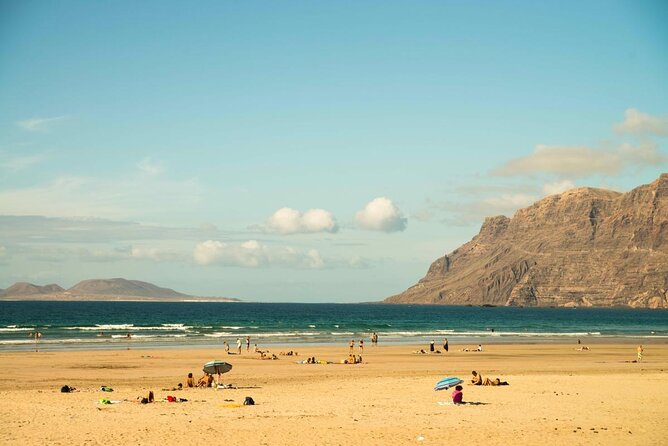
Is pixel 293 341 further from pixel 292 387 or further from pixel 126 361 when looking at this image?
pixel 292 387

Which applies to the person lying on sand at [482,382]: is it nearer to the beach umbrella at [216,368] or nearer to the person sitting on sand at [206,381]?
the beach umbrella at [216,368]

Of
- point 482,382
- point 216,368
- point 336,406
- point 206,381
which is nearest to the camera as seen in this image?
point 336,406

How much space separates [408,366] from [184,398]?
2126cm

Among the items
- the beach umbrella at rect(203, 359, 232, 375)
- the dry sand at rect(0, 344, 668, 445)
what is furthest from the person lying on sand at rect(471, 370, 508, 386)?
the beach umbrella at rect(203, 359, 232, 375)

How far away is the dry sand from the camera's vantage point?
20.6 metres

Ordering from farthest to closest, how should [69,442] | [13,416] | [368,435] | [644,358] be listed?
[644,358] < [13,416] < [368,435] < [69,442]

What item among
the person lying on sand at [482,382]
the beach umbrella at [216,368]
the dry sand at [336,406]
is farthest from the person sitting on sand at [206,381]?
the person lying on sand at [482,382]

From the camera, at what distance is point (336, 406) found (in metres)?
26.6

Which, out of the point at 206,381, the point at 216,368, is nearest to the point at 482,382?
the point at 216,368

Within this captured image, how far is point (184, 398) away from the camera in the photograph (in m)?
28.6

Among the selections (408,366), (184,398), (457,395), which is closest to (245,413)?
(184,398)

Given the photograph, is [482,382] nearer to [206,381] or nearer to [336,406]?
[336,406]

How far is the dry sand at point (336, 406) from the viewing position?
20.6 metres

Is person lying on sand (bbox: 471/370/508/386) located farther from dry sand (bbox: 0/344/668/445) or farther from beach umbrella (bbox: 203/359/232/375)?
beach umbrella (bbox: 203/359/232/375)
